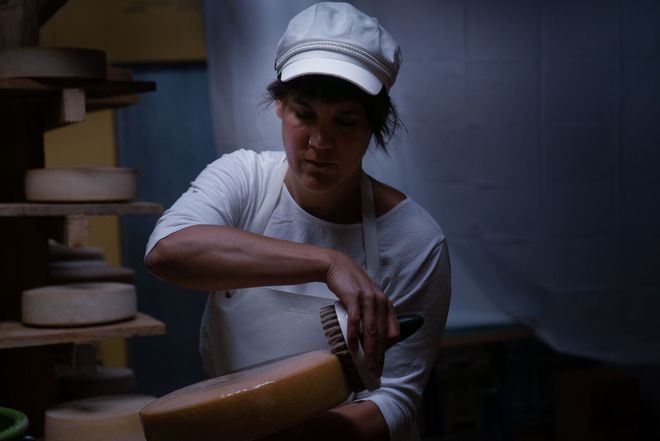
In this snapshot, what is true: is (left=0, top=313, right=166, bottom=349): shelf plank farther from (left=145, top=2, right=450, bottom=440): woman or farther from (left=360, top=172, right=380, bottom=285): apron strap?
(left=360, top=172, right=380, bottom=285): apron strap

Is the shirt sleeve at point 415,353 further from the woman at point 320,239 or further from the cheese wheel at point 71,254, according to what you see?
the cheese wheel at point 71,254

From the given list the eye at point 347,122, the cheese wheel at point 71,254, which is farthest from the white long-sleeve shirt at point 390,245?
the cheese wheel at point 71,254

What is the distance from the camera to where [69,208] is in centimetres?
199

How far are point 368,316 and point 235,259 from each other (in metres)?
0.25

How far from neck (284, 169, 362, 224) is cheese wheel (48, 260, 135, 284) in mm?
1055

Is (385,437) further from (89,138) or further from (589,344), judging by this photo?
(89,138)

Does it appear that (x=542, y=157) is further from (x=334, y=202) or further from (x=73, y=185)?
(x=73, y=185)

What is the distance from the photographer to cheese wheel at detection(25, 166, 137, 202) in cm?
207

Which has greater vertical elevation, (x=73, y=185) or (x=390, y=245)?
(x=73, y=185)

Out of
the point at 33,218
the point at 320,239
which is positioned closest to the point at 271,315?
the point at 320,239

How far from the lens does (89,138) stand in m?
3.83

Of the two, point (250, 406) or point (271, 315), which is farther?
point (271, 315)

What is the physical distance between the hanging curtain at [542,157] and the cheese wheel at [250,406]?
160 cm

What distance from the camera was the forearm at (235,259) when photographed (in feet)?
4.25
